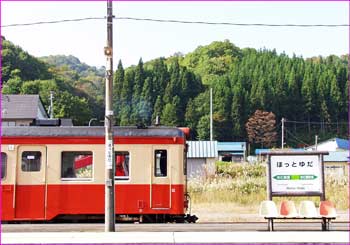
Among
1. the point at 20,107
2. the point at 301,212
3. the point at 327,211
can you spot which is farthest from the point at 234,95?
the point at 327,211

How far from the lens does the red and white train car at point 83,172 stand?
14539 mm

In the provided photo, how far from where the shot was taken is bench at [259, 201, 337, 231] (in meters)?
13.1

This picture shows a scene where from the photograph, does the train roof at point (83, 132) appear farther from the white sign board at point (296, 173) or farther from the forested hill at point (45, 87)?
the forested hill at point (45, 87)

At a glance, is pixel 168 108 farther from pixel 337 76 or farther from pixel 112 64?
pixel 112 64

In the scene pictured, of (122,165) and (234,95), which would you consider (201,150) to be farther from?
(234,95)

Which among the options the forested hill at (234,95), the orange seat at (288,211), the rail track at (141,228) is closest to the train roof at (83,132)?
the rail track at (141,228)

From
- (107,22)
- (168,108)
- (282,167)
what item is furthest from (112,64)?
(168,108)

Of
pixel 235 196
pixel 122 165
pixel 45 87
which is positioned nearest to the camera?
pixel 122 165

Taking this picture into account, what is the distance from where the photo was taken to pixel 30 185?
47.7 ft

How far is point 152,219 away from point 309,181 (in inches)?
167

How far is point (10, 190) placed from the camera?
47.4 feet

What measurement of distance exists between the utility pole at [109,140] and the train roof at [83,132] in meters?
1.87

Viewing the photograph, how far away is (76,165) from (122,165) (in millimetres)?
1206

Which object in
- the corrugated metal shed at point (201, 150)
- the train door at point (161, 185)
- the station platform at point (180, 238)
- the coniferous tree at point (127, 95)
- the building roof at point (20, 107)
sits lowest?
the station platform at point (180, 238)
